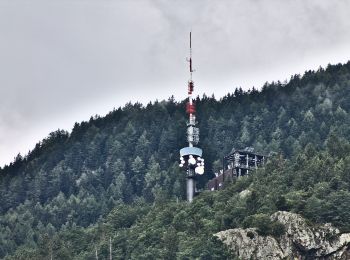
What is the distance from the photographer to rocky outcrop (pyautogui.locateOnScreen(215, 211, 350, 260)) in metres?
167

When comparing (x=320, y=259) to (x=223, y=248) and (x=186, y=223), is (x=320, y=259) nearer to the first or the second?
(x=223, y=248)

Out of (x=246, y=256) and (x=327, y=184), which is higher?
(x=327, y=184)

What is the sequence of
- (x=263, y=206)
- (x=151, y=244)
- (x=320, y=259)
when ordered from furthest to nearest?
(x=151, y=244) < (x=263, y=206) < (x=320, y=259)

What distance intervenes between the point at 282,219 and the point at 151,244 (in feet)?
109

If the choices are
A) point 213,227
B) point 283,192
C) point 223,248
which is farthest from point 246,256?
point 283,192

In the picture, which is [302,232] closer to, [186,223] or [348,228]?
[348,228]

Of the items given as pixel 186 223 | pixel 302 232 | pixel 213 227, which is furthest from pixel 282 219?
pixel 186 223

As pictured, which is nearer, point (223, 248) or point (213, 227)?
point (223, 248)

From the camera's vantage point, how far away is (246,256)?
16825cm

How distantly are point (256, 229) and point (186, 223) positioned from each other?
28.3 metres

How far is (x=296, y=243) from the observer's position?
6639 inches

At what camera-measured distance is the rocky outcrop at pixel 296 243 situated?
16700 cm

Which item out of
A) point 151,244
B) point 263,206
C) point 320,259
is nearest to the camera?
point 320,259

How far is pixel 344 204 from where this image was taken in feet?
570
